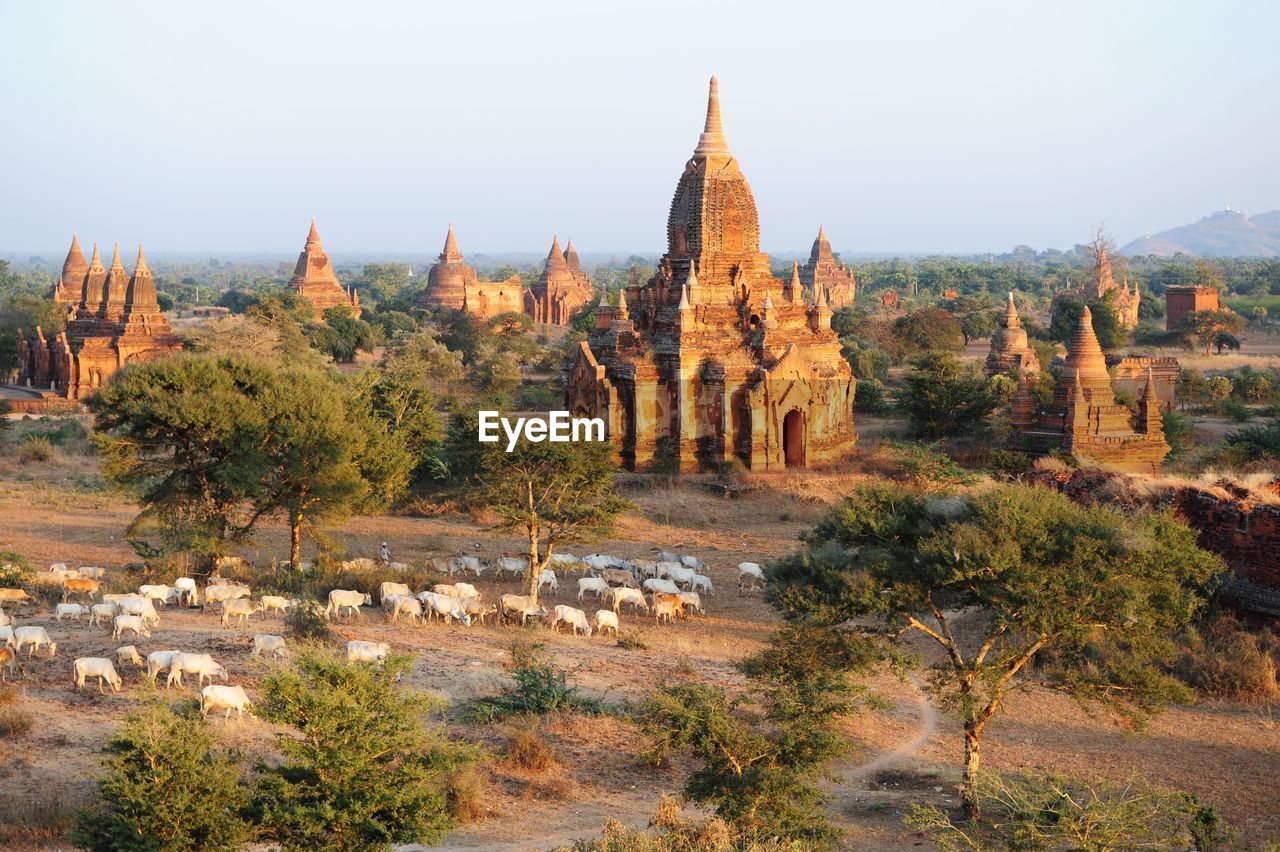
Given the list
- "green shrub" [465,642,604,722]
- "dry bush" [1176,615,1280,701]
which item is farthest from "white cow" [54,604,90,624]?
"dry bush" [1176,615,1280,701]

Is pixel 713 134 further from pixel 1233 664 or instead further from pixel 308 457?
pixel 1233 664

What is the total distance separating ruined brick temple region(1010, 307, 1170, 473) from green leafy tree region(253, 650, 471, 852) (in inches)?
788

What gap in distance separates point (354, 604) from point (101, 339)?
3462cm

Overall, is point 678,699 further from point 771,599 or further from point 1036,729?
point 1036,729

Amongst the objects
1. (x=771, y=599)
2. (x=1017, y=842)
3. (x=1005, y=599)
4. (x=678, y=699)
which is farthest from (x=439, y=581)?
(x=1017, y=842)

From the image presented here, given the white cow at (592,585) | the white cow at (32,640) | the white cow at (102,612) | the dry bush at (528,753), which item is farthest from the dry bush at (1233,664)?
the white cow at (32,640)

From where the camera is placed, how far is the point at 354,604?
17422mm

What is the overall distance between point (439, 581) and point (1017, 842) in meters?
11.8

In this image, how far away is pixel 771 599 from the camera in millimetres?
13891

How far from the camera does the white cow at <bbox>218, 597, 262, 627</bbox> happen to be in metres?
16.8

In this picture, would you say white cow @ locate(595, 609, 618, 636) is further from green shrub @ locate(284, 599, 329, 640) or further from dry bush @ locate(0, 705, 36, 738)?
dry bush @ locate(0, 705, 36, 738)

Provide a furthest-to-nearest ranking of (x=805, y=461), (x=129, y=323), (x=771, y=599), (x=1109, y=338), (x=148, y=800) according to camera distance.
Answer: (x=1109, y=338)
(x=129, y=323)
(x=805, y=461)
(x=771, y=599)
(x=148, y=800)

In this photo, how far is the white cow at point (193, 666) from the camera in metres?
13.9

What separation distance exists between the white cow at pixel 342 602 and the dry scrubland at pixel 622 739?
34 centimetres
